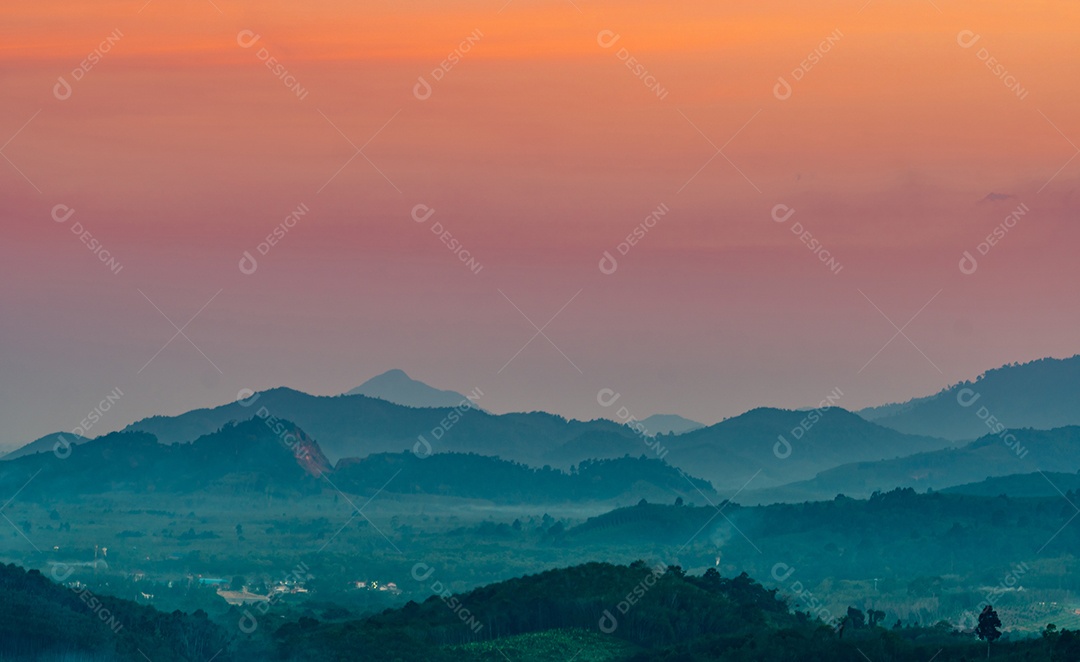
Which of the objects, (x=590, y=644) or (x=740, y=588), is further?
(x=740, y=588)

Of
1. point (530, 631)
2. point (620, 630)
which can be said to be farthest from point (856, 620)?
point (530, 631)

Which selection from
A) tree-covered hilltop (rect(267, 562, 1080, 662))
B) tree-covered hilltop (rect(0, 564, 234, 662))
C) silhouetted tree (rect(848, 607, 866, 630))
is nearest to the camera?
tree-covered hilltop (rect(267, 562, 1080, 662))

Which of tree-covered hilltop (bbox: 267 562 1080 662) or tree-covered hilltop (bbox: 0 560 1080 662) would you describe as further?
tree-covered hilltop (bbox: 0 560 1080 662)

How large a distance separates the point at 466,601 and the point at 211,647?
90.0 ft

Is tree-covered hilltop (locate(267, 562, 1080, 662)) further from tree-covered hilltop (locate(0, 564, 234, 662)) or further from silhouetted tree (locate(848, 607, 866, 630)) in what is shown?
tree-covered hilltop (locate(0, 564, 234, 662))

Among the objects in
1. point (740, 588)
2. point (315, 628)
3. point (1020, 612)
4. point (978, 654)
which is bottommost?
point (1020, 612)

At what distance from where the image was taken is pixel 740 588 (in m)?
166

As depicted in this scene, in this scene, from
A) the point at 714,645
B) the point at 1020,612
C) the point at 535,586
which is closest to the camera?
the point at 714,645

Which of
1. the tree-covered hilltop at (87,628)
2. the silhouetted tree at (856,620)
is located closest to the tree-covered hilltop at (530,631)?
the tree-covered hilltop at (87,628)

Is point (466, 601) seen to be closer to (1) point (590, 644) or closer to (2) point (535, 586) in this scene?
(2) point (535, 586)

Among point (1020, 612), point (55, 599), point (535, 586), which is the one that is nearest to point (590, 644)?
point (535, 586)

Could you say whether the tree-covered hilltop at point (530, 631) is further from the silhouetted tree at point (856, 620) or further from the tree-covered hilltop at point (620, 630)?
the silhouetted tree at point (856, 620)

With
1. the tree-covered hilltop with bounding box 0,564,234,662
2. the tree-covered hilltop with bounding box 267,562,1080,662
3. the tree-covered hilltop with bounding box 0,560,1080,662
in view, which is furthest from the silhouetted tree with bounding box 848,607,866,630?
the tree-covered hilltop with bounding box 0,564,234,662

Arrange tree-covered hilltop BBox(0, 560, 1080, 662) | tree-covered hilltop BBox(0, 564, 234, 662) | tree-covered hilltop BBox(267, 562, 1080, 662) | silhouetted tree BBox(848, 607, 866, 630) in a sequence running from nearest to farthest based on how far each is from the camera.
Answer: tree-covered hilltop BBox(267, 562, 1080, 662)
tree-covered hilltop BBox(0, 560, 1080, 662)
tree-covered hilltop BBox(0, 564, 234, 662)
silhouetted tree BBox(848, 607, 866, 630)
